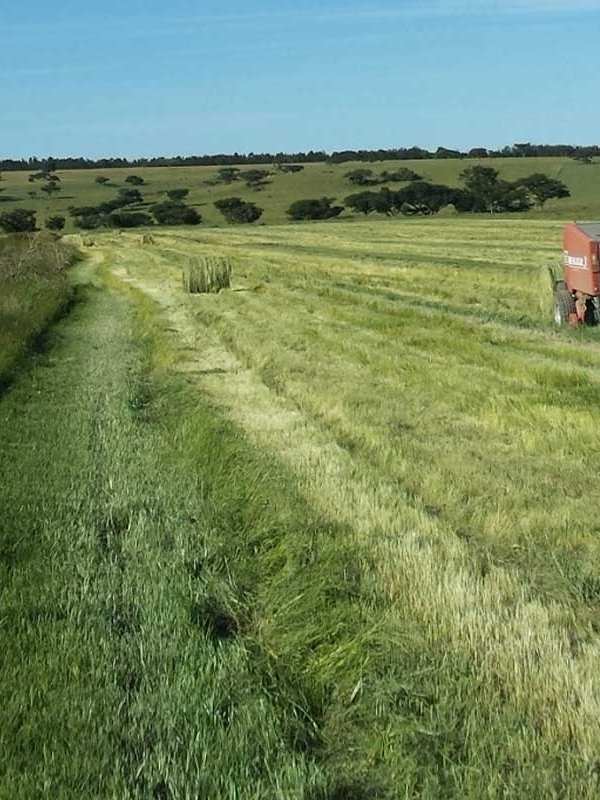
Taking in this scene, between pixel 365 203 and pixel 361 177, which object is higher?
pixel 361 177

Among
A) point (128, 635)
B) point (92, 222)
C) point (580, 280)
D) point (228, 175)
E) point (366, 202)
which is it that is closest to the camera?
point (128, 635)

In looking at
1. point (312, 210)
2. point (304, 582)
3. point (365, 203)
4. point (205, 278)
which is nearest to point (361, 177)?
point (365, 203)

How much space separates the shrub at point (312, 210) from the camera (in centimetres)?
8319

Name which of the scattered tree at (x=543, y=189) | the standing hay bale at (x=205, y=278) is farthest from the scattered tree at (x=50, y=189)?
the standing hay bale at (x=205, y=278)

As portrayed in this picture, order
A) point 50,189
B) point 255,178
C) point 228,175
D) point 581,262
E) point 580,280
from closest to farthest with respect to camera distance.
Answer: point 581,262
point 580,280
point 50,189
point 255,178
point 228,175

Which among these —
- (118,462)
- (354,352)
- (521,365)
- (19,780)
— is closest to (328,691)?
(19,780)

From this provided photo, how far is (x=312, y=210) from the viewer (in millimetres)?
83562

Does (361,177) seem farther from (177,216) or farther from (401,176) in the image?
(177,216)

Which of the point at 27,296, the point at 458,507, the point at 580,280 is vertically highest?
the point at 458,507

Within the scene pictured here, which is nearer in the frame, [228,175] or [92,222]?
[92,222]

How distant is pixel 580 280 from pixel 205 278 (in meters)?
11.4

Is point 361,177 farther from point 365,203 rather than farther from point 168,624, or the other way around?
point 168,624

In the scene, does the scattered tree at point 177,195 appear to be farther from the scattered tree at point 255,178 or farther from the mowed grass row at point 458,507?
the mowed grass row at point 458,507

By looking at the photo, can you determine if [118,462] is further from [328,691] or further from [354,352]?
[354,352]
